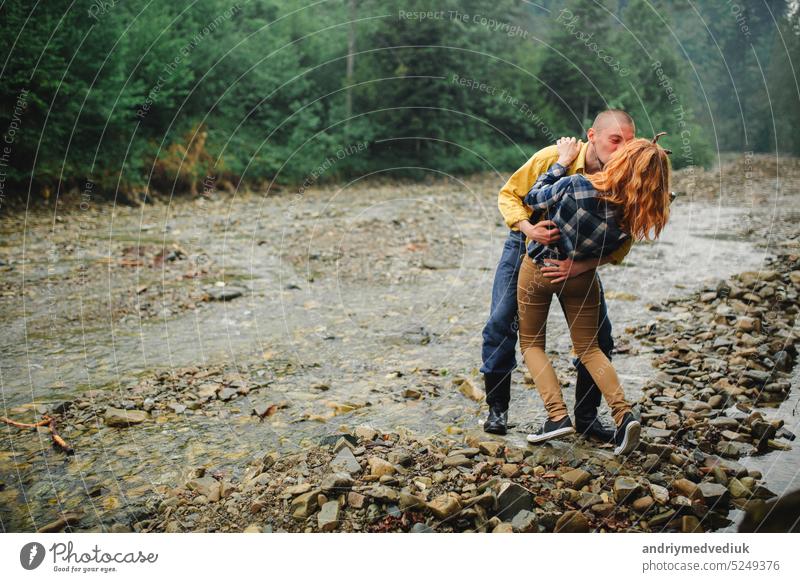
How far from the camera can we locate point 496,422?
459 cm

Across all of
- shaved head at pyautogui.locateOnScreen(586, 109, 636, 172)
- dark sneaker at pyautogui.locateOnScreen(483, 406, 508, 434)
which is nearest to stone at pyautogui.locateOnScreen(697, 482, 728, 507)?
dark sneaker at pyautogui.locateOnScreen(483, 406, 508, 434)

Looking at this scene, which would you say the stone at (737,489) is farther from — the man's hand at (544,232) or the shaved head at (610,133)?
the shaved head at (610,133)

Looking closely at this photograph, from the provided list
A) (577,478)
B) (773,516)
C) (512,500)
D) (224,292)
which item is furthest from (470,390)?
(224,292)

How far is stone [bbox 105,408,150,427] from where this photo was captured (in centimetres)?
517

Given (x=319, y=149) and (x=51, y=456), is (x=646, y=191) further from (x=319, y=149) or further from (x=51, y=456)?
(x=319, y=149)

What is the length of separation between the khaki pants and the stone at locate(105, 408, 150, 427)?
129 inches

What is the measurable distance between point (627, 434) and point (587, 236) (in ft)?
4.11

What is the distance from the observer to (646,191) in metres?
3.49

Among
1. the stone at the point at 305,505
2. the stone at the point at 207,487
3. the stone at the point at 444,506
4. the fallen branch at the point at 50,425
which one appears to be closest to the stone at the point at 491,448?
the stone at the point at 444,506

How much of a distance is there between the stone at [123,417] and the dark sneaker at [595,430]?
11.6 feet
